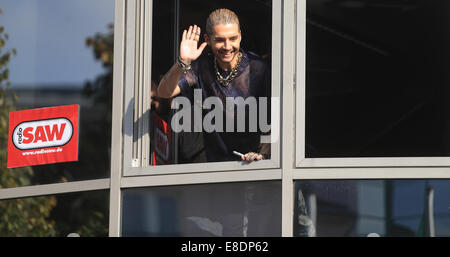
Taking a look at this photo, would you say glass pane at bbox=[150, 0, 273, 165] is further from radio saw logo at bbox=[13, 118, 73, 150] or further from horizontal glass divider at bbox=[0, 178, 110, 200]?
radio saw logo at bbox=[13, 118, 73, 150]

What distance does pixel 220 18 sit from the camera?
827 cm

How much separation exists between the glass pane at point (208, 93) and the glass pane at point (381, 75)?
18.6 inches

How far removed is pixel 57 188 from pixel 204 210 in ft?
Answer: 4.85

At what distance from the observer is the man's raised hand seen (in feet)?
26.6

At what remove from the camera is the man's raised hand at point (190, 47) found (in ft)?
26.6

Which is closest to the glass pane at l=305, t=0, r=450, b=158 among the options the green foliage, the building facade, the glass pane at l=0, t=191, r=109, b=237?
the building facade

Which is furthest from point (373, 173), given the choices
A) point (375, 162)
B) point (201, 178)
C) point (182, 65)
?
point (182, 65)

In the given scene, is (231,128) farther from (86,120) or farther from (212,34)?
Answer: (86,120)

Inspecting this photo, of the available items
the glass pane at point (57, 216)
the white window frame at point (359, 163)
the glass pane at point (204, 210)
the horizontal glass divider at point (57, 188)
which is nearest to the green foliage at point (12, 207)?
the glass pane at point (57, 216)

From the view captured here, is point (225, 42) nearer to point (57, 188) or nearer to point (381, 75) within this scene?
point (57, 188)

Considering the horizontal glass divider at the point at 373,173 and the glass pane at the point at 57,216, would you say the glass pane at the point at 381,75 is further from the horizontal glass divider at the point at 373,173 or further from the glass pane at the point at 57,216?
the glass pane at the point at 57,216

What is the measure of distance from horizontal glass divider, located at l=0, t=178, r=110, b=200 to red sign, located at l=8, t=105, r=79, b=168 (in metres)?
0.25

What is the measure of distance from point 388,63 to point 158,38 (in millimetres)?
2840

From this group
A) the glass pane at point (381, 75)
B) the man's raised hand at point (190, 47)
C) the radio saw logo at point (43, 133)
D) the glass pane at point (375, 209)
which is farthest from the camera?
the glass pane at point (381, 75)
